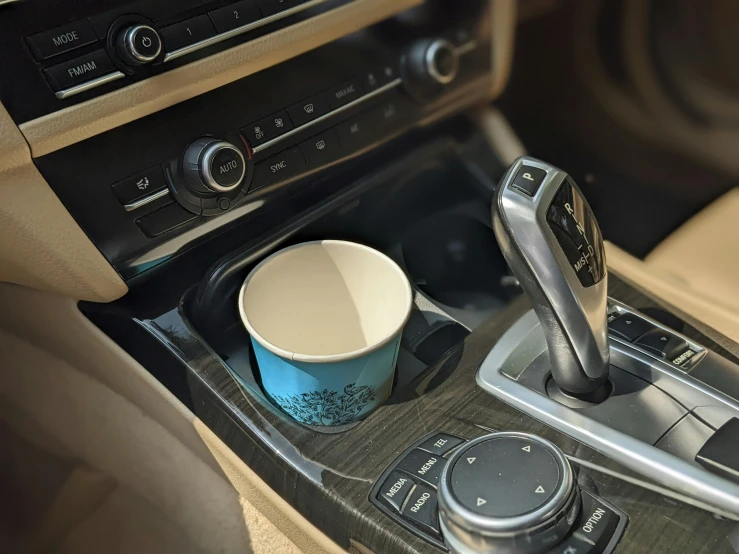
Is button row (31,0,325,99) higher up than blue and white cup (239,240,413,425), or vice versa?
button row (31,0,325,99)

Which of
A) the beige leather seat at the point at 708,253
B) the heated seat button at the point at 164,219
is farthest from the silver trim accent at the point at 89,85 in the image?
the beige leather seat at the point at 708,253

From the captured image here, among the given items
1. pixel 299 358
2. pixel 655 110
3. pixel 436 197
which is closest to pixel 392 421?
pixel 299 358

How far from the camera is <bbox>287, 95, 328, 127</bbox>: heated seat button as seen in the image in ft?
1.99

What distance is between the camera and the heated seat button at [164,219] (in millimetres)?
543

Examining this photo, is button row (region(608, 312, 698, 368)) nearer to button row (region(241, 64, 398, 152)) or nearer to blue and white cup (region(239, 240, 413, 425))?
blue and white cup (region(239, 240, 413, 425))

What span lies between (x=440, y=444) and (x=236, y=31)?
0.35 m

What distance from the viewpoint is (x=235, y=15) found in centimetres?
53

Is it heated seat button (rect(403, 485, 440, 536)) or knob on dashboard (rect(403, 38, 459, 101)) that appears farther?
knob on dashboard (rect(403, 38, 459, 101))

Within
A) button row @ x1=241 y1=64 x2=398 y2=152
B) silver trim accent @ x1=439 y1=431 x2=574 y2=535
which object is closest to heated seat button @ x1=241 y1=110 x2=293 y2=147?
button row @ x1=241 y1=64 x2=398 y2=152

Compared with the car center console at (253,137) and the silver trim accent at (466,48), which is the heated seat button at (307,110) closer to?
the car center console at (253,137)

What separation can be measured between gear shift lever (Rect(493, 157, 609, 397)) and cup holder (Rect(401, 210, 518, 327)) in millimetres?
223

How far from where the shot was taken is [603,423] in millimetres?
Answer: 483

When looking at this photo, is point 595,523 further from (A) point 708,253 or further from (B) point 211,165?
(A) point 708,253

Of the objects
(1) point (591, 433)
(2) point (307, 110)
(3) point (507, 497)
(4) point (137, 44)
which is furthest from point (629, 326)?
(4) point (137, 44)
